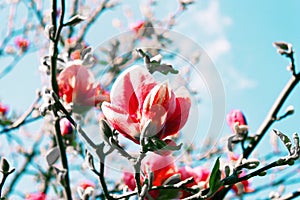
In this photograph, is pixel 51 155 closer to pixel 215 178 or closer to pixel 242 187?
pixel 215 178

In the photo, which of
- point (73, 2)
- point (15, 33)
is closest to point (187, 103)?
point (73, 2)

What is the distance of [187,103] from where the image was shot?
0.68 metres

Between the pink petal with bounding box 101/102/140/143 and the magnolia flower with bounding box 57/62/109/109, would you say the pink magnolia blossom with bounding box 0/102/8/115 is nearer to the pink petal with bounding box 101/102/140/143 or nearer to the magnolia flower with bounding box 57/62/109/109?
the magnolia flower with bounding box 57/62/109/109

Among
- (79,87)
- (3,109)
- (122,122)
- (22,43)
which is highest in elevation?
(22,43)

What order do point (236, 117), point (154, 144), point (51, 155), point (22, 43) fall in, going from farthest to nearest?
point (22, 43)
point (236, 117)
point (51, 155)
point (154, 144)

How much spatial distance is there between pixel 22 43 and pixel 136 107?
250 cm

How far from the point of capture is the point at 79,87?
0.85m

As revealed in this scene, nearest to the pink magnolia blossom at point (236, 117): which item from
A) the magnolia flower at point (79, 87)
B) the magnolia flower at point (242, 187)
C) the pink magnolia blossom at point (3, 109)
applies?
the magnolia flower at point (242, 187)

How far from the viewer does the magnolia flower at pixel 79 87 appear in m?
0.85

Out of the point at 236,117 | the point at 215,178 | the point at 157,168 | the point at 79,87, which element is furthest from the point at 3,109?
the point at 215,178

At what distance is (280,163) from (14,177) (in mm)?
1749

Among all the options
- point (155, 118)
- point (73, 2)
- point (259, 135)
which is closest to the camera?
point (155, 118)

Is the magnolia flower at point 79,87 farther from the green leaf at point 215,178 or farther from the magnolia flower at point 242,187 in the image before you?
the magnolia flower at point 242,187

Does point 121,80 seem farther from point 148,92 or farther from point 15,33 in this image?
point 15,33
